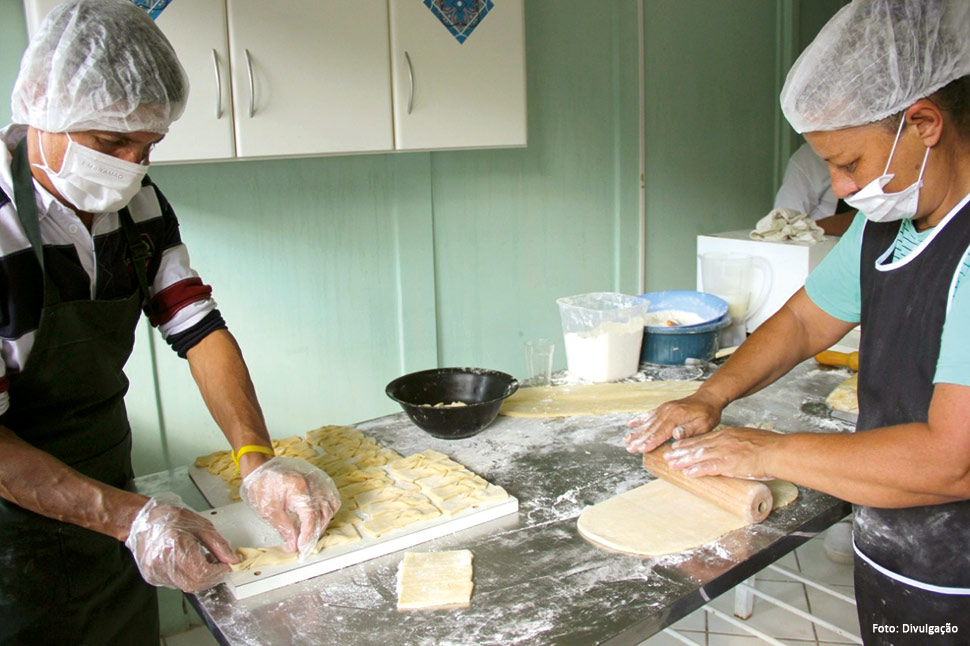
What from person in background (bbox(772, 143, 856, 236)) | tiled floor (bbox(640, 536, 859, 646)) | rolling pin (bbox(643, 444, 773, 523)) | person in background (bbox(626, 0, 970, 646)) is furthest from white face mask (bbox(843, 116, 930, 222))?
person in background (bbox(772, 143, 856, 236))

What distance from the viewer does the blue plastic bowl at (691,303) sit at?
2.87 m

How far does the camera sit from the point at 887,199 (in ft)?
4.60

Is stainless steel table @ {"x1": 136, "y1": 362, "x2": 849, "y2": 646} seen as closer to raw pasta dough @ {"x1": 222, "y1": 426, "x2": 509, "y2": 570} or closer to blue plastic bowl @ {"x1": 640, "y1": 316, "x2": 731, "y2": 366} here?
raw pasta dough @ {"x1": 222, "y1": 426, "x2": 509, "y2": 570}

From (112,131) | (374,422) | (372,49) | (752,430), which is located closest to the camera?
(112,131)

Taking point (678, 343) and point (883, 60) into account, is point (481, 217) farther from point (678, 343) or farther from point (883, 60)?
point (883, 60)

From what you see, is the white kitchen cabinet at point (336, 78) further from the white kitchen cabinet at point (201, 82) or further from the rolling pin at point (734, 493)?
the rolling pin at point (734, 493)

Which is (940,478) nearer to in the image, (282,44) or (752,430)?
(752,430)

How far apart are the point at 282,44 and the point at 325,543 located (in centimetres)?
178

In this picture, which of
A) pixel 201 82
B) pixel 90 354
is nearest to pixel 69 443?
pixel 90 354

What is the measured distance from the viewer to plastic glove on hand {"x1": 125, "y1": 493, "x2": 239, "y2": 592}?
1341mm

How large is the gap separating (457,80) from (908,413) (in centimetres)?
212

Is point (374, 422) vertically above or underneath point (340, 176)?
underneath

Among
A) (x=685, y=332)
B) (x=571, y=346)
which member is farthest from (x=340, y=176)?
(x=685, y=332)

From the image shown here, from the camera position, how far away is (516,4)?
10.4 feet
